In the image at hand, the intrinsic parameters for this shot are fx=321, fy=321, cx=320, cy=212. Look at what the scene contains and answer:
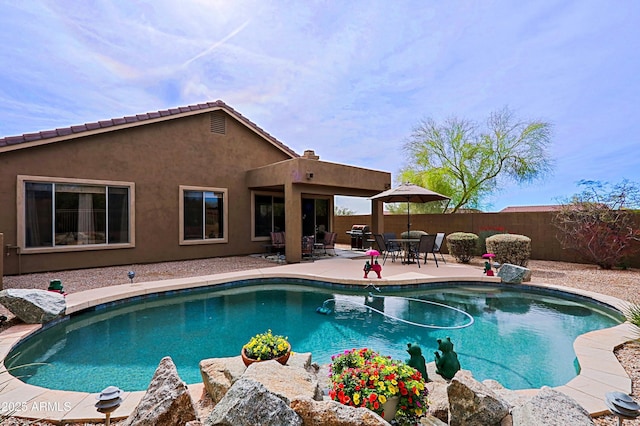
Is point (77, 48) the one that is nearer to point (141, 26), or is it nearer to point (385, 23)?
point (141, 26)

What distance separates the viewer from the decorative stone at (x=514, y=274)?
25.6 ft

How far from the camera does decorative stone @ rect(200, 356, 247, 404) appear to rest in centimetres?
282

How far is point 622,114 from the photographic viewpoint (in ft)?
41.3

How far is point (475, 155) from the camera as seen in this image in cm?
1736

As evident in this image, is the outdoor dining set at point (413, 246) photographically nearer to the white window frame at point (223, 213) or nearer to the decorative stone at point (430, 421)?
the white window frame at point (223, 213)

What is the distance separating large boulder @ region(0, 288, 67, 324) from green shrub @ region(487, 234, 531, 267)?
10965mm

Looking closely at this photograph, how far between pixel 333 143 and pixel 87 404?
18.4 meters

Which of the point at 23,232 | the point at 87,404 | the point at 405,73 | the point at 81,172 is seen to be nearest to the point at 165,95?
the point at 81,172

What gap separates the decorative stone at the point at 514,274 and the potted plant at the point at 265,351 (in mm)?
6732

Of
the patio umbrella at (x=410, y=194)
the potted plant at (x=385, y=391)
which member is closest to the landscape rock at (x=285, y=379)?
the potted plant at (x=385, y=391)

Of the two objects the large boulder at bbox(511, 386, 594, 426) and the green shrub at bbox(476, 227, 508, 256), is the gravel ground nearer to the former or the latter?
the green shrub at bbox(476, 227, 508, 256)

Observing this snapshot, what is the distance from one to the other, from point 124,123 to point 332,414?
1085 cm

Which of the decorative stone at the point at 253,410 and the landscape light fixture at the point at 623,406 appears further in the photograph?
the landscape light fixture at the point at 623,406

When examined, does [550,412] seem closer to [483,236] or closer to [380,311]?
[380,311]
